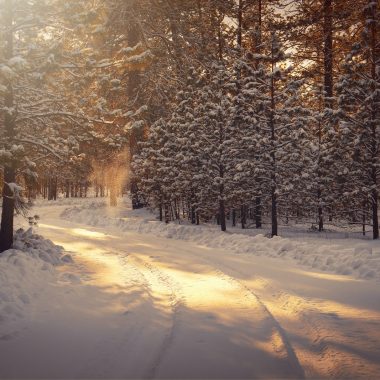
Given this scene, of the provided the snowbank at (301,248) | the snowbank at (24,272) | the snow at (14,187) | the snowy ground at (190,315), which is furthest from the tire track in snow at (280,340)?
the snow at (14,187)

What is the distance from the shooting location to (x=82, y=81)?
401 inches

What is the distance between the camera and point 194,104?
21953mm

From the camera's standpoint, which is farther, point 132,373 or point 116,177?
point 116,177

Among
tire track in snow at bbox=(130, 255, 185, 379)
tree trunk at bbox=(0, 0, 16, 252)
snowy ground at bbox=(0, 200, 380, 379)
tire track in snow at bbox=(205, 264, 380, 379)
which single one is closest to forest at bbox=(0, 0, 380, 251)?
tree trunk at bbox=(0, 0, 16, 252)

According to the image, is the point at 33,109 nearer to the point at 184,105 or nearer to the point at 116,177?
the point at 184,105

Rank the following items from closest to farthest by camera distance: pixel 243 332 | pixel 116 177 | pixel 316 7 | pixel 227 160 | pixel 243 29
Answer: pixel 243 332 → pixel 227 160 → pixel 316 7 → pixel 243 29 → pixel 116 177

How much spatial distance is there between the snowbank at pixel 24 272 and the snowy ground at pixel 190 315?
0.09ft

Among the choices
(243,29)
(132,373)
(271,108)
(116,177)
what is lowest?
Result: (132,373)

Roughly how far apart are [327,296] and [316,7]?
18.7 metres

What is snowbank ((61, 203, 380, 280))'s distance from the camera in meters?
9.72

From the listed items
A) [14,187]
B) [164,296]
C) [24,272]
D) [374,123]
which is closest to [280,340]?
[164,296]

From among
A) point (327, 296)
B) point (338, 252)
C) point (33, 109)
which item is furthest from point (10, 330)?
point (338, 252)

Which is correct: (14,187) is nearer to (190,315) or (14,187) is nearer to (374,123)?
(190,315)

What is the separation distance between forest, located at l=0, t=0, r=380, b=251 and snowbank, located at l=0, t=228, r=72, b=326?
0.89 meters
